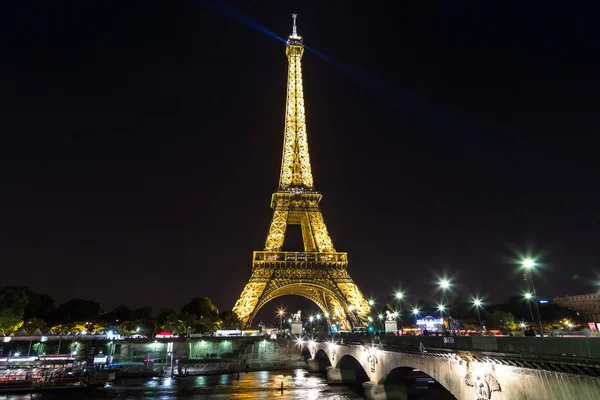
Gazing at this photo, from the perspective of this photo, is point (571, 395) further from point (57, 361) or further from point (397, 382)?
point (57, 361)

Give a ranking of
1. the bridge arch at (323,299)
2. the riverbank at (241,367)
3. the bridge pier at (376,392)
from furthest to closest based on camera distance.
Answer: the bridge arch at (323,299) < the riverbank at (241,367) < the bridge pier at (376,392)

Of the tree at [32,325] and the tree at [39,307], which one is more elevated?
the tree at [39,307]

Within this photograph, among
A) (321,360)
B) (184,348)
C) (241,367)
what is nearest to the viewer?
(321,360)

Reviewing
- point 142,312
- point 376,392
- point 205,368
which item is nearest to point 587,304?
point 205,368

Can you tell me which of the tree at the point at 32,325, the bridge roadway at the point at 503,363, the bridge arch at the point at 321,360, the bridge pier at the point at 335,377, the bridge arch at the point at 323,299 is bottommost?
the bridge pier at the point at 335,377

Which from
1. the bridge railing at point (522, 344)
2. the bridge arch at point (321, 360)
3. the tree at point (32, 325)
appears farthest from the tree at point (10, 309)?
the bridge railing at point (522, 344)

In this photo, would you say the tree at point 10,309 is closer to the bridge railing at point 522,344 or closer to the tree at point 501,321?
the bridge railing at point 522,344

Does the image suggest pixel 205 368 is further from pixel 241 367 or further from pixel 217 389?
pixel 217 389
